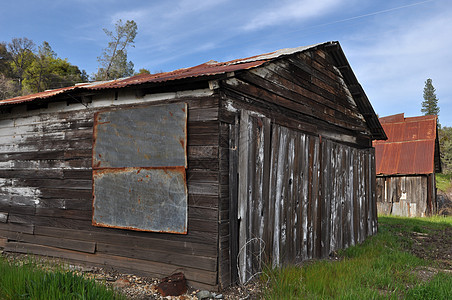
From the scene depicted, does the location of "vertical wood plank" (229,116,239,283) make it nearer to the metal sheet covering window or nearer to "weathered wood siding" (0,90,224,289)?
"weathered wood siding" (0,90,224,289)

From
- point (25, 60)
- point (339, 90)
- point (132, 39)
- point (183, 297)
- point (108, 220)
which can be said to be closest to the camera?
point (183, 297)

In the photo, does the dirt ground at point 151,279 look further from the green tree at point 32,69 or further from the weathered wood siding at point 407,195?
the green tree at point 32,69

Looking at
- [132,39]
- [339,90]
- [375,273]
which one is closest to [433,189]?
[339,90]

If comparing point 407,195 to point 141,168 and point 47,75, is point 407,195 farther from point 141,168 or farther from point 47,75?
point 47,75

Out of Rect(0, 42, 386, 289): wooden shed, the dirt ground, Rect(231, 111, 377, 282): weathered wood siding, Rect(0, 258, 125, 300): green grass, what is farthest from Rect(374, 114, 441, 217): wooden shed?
Rect(0, 258, 125, 300): green grass

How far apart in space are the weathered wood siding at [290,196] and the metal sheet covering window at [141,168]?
0.92 meters

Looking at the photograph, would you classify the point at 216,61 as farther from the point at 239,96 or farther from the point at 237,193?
the point at 237,193

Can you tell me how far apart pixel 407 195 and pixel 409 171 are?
1313mm

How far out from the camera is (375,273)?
5.24 meters

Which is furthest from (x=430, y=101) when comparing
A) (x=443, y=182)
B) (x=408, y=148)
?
(x=408, y=148)

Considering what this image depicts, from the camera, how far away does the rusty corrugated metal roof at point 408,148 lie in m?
18.0

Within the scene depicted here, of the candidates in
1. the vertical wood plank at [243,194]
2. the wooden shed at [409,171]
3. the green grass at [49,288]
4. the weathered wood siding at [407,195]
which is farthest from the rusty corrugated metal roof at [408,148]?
the green grass at [49,288]

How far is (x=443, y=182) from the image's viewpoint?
1419 inches

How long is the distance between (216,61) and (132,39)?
116 feet
